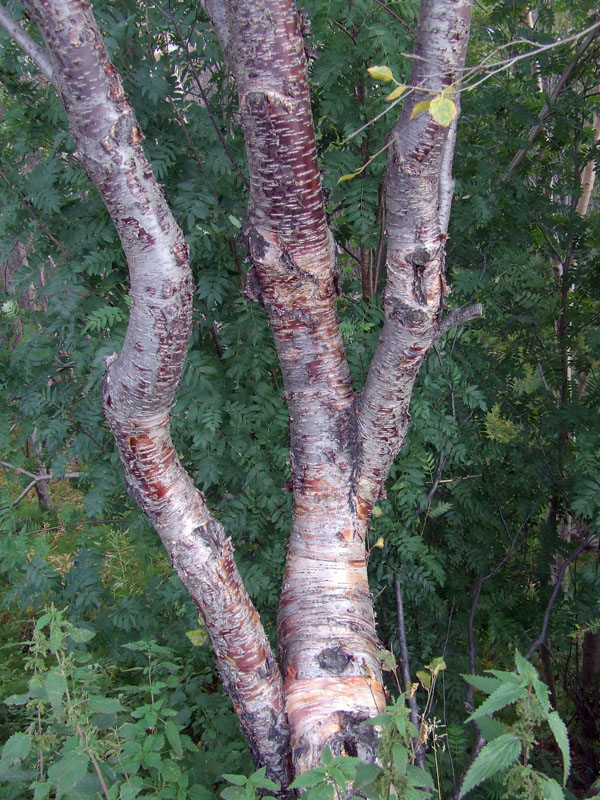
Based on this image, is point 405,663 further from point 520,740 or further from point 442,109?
point 442,109

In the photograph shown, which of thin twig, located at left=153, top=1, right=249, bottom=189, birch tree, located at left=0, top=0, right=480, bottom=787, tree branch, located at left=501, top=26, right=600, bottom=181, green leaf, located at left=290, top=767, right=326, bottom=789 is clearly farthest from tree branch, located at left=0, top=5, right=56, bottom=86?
tree branch, located at left=501, top=26, right=600, bottom=181

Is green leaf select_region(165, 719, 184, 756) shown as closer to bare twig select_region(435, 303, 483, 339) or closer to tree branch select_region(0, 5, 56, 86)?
bare twig select_region(435, 303, 483, 339)

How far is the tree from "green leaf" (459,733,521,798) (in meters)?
0.46

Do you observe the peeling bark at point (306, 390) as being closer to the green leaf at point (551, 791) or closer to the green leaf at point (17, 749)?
the green leaf at point (551, 791)

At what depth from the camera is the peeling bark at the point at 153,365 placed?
1.22 meters

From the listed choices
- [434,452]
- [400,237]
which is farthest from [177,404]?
[434,452]

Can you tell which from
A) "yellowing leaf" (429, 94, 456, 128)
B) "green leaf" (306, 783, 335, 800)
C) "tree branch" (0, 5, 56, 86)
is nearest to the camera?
"yellowing leaf" (429, 94, 456, 128)

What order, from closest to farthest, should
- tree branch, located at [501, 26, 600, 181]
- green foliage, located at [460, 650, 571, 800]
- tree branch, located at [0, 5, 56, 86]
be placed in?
1. green foliage, located at [460, 650, 571, 800]
2. tree branch, located at [0, 5, 56, 86]
3. tree branch, located at [501, 26, 600, 181]

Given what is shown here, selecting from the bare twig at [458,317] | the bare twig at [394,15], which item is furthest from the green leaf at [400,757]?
the bare twig at [394,15]

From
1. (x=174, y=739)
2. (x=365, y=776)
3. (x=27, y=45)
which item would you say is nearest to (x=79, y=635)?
(x=174, y=739)

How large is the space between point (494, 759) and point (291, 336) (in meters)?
1.16

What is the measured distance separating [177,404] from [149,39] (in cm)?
130

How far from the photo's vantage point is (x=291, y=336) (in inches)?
69.6

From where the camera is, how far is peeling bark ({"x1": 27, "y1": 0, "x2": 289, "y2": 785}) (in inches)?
47.9
